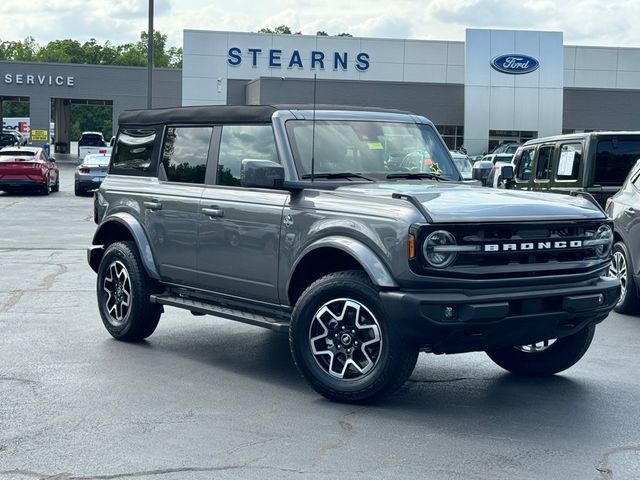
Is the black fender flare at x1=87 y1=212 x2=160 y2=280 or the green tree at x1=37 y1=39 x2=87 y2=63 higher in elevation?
the green tree at x1=37 y1=39 x2=87 y2=63

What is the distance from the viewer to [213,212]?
7934 millimetres

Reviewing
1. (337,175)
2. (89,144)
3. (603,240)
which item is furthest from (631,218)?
(89,144)

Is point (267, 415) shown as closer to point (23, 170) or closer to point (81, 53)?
point (23, 170)

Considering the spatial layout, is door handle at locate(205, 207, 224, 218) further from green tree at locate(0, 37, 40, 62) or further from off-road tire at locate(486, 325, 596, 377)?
green tree at locate(0, 37, 40, 62)

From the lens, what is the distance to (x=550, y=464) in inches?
218

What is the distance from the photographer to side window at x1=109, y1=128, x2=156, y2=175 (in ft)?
29.8

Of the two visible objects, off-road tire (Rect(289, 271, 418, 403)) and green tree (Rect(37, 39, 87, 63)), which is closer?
off-road tire (Rect(289, 271, 418, 403))

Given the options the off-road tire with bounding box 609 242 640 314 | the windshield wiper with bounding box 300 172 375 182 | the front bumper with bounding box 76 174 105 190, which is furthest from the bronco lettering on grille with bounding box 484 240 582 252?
the front bumper with bounding box 76 174 105 190

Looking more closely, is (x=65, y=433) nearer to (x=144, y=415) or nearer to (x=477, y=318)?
(x=144, y=415)

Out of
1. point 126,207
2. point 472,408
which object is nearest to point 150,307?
point 126,207

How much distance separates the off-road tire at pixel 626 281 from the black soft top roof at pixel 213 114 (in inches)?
142

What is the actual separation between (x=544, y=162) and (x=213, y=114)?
6900mm

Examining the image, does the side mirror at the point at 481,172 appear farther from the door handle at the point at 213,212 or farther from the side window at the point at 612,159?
the side window at the point at 612,159

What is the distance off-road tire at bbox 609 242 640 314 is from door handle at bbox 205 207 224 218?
15.8 feet
